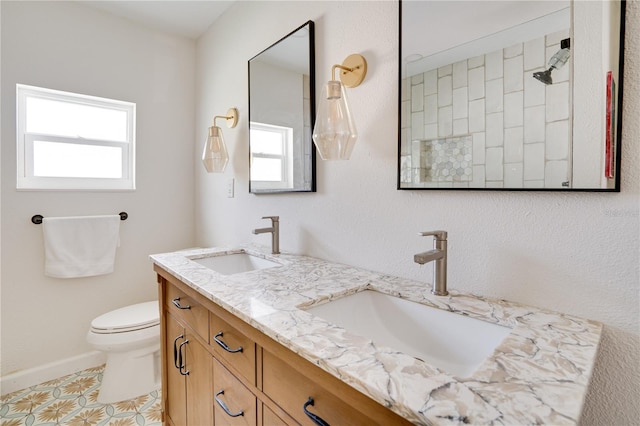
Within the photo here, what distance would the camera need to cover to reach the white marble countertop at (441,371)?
1.40 ft

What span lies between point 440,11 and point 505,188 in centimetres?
61

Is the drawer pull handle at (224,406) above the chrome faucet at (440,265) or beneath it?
beneath

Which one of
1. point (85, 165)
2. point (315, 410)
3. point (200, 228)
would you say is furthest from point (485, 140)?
point (85, 165)

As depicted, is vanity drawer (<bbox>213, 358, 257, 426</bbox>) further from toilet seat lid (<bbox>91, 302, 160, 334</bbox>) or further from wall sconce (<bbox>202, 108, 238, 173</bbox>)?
wall sconce (<bbox>202, 108, 238, 173</bbox>)

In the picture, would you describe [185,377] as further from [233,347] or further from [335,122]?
[335,122]

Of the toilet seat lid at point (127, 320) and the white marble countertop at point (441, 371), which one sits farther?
the toilet seat lid at point (127, 320)

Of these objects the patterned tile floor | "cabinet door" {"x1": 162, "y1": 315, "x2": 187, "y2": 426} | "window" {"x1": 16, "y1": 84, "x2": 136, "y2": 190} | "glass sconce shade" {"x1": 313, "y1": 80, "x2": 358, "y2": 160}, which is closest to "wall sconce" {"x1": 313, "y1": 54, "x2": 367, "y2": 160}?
"glass sconce shade" {"x1": 313, "y1": 80, "x2": 358, "y2": 160}

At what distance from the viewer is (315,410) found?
0.62 metres

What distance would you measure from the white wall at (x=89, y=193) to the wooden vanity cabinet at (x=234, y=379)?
1024 mm

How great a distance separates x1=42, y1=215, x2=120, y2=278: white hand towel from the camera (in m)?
1.89

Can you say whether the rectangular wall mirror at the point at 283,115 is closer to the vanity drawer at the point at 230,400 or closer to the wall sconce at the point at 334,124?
the wall sconce at the point at 334,124

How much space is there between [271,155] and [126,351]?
1387mm

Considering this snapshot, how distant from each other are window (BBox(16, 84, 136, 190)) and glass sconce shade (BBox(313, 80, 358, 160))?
70.4 inches


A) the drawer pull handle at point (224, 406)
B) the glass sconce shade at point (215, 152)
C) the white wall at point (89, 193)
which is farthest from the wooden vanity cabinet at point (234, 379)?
the white wall at point (89, 193)
